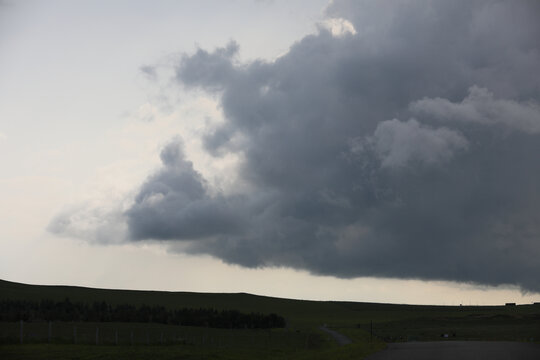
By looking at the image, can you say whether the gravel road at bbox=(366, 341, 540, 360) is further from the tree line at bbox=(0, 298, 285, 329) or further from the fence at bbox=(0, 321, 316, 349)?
the tree line at bbox=(0, 298, 285, 329)

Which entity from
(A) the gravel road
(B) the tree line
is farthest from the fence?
(A) the gravel road

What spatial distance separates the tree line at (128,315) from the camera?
137688mm

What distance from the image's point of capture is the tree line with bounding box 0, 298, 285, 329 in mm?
137688

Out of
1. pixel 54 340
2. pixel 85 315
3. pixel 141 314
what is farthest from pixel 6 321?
pixel 54 340

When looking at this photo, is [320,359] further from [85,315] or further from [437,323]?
[437,323]

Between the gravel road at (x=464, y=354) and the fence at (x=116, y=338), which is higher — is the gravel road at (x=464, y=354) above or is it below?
above

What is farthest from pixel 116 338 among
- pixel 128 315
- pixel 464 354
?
pixel 128 315

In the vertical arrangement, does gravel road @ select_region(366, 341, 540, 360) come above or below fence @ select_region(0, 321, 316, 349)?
above

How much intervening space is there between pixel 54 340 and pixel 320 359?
28.8 metres

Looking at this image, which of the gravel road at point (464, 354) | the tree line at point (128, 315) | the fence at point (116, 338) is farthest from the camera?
the tree line at point (128, 315)

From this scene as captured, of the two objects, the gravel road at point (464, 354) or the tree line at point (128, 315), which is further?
the tree line at point (128, 315)

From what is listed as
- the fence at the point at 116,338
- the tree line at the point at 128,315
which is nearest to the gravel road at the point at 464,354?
the fence at the point at 116,338

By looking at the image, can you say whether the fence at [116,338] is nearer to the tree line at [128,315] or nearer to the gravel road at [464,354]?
the tree line at [128,315]

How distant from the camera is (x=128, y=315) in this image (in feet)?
482
